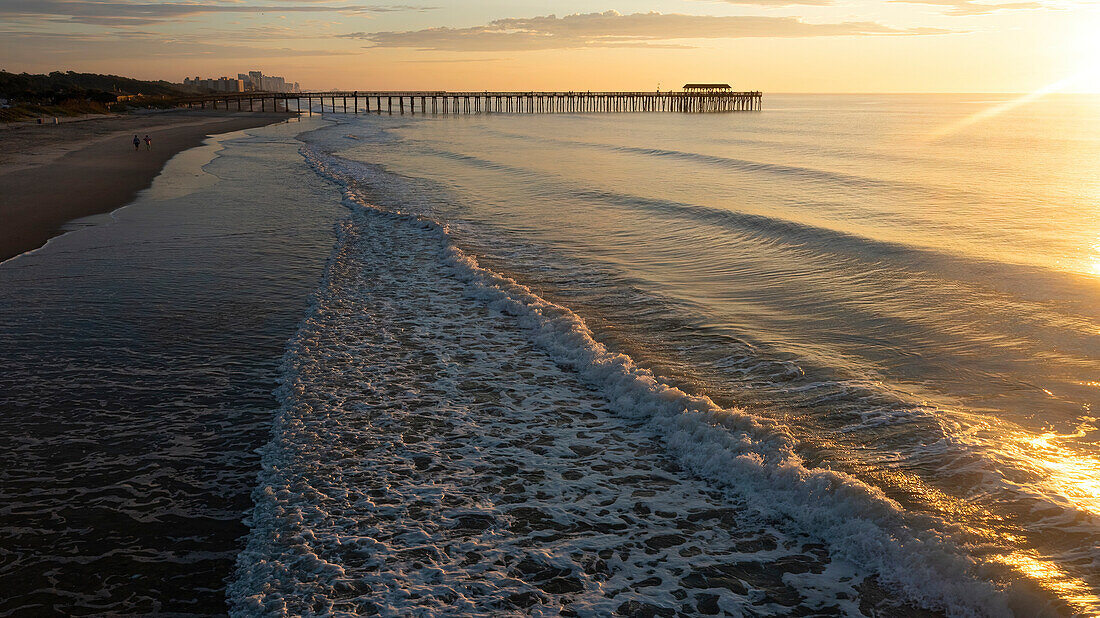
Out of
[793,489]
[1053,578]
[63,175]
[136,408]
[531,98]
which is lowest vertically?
[1053,578]

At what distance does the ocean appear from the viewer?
4543 millimetres

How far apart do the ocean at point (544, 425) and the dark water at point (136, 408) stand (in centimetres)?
3

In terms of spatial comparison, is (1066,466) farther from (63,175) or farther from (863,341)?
(63,175)

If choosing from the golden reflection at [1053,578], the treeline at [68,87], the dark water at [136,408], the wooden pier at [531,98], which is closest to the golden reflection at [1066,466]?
the golden reflection at [1053,578]

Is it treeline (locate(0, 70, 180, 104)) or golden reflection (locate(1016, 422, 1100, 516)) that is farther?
treeline (locate(0, 70, 180, 104))

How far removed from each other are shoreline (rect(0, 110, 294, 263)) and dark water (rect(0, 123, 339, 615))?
1.87 meters

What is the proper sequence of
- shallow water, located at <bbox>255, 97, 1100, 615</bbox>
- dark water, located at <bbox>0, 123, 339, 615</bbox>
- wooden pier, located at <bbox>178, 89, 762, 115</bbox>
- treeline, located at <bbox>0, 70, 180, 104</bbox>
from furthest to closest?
wooden pier, located at <bbox>178, 89, 762, 115</bbox>
treeline, located at <bbox>0, 70, 180, 104</bbox>
shallow water, located at <bbox>255, 97, 1100, 615</bbox>
dark water, located at <bbox>0, 123, 339, 615</bbox>

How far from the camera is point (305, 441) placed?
247 inches

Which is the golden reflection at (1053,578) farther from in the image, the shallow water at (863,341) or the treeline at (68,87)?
the treeline at (68,87)

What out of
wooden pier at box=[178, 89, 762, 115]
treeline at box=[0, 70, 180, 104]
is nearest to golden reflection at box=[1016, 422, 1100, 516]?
treeline at box=[0, 70, 180, 104]

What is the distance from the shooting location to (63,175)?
24.7 metres

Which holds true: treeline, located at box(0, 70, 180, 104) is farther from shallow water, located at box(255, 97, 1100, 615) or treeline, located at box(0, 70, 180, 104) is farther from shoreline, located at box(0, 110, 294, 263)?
shallow water, located at box(255, 97, 1100, 615)

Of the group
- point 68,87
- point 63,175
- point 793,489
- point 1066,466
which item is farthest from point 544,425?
point 68,87

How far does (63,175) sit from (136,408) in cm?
2267
